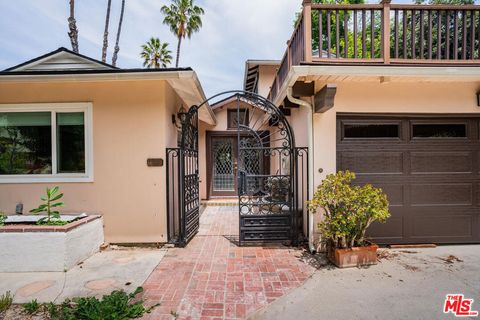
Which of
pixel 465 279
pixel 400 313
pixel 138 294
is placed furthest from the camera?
pixel 465 279

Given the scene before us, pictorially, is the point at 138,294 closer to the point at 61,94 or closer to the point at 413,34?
the point at 61,94

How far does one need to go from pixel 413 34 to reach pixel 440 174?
2603 mm

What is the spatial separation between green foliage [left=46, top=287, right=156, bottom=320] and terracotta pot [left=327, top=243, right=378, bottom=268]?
2.75 m

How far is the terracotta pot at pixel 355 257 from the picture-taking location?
3.80 m

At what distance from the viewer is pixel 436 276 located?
3492 millimetres

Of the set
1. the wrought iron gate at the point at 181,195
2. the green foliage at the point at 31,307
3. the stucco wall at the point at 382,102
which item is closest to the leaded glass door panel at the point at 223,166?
the wrought iron gate at the point at 181,195

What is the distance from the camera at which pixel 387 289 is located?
3150 millimetres

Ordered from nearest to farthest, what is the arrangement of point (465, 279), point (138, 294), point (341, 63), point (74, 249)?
point (138, 294) → point (465, 279) → point (74, 249) → point (341, 63)

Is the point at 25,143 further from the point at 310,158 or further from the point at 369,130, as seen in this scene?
the point at 369,130

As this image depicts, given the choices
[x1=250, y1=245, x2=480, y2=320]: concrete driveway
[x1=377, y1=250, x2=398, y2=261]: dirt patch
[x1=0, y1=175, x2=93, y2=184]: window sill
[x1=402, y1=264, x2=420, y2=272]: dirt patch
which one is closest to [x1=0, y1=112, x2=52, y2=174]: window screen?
[x1=0, y1=175, x2=93, y2=184]: window sill

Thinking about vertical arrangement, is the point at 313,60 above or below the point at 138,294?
above

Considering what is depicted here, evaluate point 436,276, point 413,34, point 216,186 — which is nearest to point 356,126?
point 413,34

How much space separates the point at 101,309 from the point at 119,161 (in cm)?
276

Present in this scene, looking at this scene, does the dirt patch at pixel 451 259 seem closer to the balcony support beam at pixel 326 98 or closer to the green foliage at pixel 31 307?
the balcony support beam at pixel 326 98
